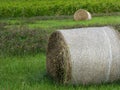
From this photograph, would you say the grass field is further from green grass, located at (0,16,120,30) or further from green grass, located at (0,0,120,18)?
green grass, located at (0,0,120,18)

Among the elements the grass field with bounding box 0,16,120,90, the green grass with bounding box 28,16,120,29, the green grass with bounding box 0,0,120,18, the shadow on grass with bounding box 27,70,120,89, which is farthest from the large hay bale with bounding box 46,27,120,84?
the green grass with bounding box 0,0,120,18

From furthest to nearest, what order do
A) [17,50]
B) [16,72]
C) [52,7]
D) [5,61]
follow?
[52,7] < [17,50] < [5,61] < [16,72]

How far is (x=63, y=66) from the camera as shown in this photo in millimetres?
9117

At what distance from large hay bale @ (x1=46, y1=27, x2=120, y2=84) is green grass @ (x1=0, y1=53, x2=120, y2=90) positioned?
7.0 inches

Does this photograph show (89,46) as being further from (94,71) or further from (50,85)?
(50,85)

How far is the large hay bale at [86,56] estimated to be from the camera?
908 centimetres

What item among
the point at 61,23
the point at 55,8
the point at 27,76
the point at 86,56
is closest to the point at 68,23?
the point at 61,23

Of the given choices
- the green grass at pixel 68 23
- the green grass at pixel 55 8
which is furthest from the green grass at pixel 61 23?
the green grass at pixel 55 8

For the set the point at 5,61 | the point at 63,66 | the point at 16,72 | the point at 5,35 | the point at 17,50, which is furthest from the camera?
the point at 5,35

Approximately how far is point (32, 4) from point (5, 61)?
79.7 feet

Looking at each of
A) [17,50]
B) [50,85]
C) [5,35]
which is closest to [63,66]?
[50,85]

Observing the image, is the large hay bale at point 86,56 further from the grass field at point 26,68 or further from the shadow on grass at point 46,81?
the grass field at point 26,68

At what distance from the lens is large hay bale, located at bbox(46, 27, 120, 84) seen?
908cm

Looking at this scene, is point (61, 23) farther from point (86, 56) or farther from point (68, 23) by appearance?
point (86, 56)
